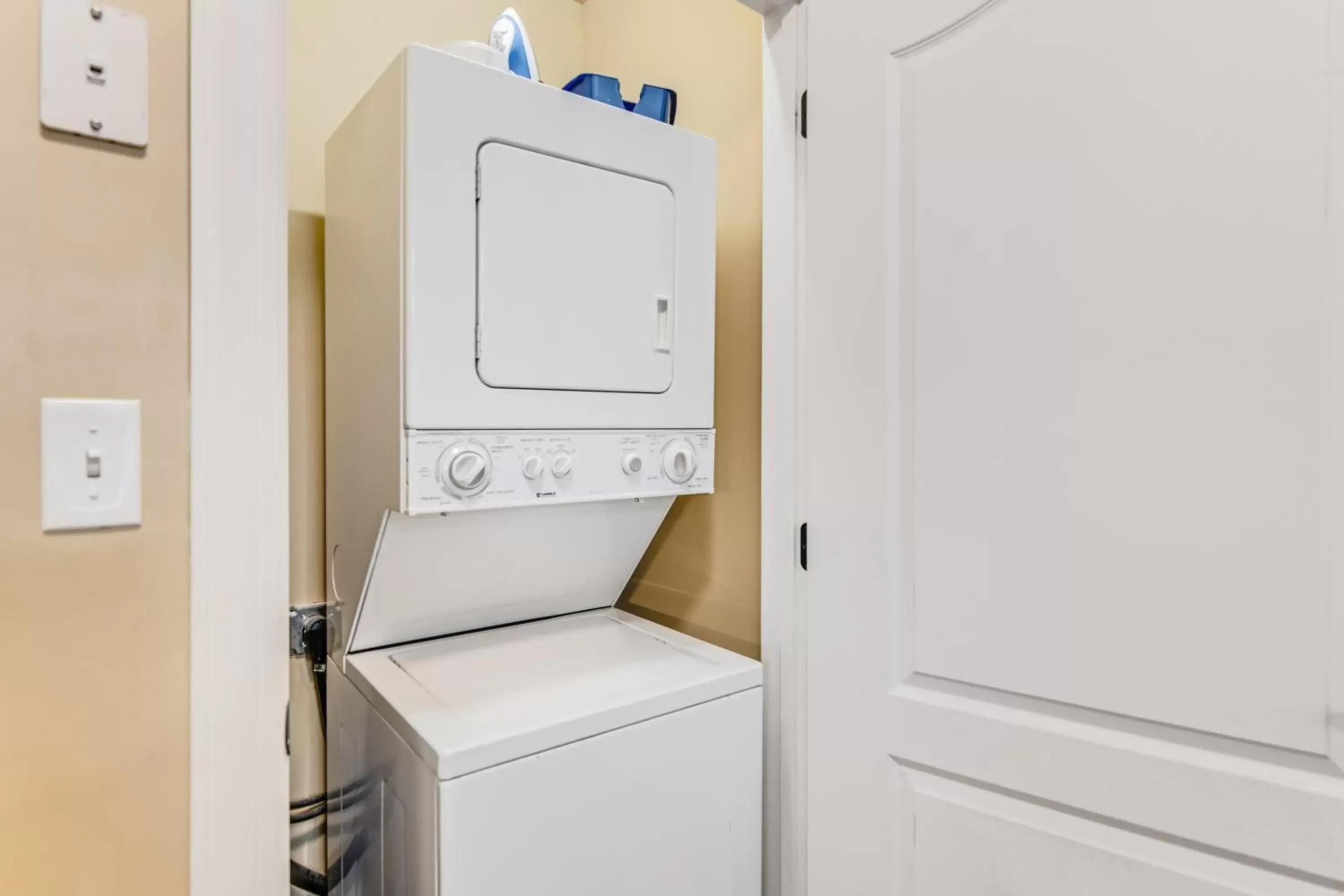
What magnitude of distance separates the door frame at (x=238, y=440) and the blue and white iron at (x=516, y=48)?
24.5 inches

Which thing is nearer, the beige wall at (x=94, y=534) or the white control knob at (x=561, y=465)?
the beige wall at (x=94, y=534)

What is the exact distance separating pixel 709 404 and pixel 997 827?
1.00 meters

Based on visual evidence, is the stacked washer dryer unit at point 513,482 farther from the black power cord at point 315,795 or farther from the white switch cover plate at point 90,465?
the white switch cover plate at point 90,465

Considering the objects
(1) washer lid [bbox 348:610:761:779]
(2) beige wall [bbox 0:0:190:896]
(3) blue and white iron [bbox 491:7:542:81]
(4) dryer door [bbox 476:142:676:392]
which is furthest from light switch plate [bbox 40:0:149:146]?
(1) washer lid [bbox 348:610:761:779]

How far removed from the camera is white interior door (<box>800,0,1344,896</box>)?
96cm

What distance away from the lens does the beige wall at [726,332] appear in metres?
1.71

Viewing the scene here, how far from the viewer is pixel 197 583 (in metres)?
0.83

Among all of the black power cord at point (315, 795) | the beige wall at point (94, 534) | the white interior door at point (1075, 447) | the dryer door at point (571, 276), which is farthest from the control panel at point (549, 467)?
the black power cord at point (315, 795)

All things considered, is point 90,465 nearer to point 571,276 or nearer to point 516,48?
point 571,276

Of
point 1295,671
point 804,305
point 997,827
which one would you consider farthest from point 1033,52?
point 997,827

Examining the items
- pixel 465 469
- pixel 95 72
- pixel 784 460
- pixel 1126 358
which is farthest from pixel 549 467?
pixel 1126 358

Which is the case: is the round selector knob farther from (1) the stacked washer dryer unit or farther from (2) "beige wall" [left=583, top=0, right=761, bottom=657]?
(2) "beige wall" [left=583, top=0, right=761, bottom=657]

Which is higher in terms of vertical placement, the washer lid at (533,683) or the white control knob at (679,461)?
the white control knob at (679,461)

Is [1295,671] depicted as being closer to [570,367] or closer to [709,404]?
[709,404]
